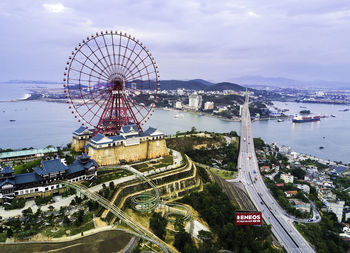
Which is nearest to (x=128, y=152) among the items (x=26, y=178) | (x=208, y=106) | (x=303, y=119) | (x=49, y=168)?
(x=49, y=168)

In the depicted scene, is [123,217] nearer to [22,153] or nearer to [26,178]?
[26,178]

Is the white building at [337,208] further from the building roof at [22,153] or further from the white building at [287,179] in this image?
the building roof at [22,153]

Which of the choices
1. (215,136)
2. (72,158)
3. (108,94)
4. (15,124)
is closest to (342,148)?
(215,136)

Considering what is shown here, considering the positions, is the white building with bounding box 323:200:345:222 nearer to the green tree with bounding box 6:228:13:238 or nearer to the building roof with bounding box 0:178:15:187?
the green tree with bounding box 6:228:13:238

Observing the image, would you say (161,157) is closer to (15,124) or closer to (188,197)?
(188,197)

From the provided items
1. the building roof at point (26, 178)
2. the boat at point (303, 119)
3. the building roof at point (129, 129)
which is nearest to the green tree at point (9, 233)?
the building roof at point (26, 178)
